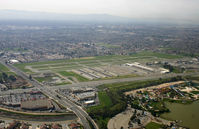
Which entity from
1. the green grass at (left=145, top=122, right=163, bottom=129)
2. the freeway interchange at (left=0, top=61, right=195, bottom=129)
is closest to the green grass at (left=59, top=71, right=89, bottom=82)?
the freeway interchange at (left=0, top=61, right=195, bottom=129)

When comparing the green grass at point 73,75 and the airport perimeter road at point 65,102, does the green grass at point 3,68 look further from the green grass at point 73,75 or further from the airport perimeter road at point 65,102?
the green grass at point 73,75

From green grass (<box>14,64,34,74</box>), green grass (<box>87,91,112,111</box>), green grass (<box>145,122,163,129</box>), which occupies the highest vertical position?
green grass (<box>14,64,34,74</box>)

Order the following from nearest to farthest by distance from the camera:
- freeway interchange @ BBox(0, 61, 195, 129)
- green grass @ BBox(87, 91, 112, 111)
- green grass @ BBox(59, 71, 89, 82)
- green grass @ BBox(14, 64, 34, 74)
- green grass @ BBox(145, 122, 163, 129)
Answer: green grass @ BBox(145, 122, 163, 129), freeway interchange @ BBox(0, 61, 195, 129), green grass @ BBox(87, 91, 112, 111), green grass @ BBox(59, 71, 89, 82), green grass @ BBox(14, 64, 34, 74)

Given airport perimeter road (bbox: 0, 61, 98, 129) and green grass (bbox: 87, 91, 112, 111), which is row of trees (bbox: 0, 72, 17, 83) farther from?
green grass (bbox: 87, 91, 112, 111)

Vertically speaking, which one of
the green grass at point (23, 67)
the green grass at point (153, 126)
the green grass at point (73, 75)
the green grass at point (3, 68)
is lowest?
the green grass at point (153, 126)

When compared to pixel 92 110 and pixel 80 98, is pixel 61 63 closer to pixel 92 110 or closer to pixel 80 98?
pixel 80 98

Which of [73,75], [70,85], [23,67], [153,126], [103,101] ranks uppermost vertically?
[23,67]

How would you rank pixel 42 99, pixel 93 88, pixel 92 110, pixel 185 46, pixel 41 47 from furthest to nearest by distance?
1. pixel 185 46
2. pixel 41 47
3. pixel 93 88
4. pixel 42 99
5. pixel 92 110

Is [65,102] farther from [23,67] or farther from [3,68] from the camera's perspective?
[3,68]

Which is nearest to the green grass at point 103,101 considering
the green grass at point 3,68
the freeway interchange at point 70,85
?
the freeway interchange at point 70,85

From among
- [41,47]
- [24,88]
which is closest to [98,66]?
[24,88]

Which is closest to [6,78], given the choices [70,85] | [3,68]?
[3,68]
